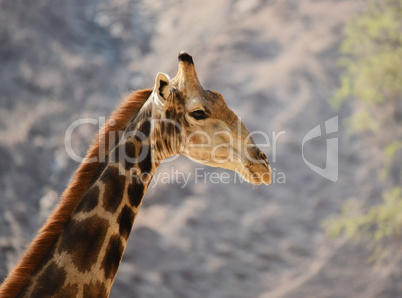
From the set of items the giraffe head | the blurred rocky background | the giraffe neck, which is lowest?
the giraffe neck

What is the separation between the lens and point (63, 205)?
88.6 inches

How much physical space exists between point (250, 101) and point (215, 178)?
7.05 feet

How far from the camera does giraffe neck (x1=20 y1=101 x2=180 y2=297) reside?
214 centimetres

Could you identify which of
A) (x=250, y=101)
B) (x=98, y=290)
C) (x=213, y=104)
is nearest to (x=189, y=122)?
(x=213, y=104)

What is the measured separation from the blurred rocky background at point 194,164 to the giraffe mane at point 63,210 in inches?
246

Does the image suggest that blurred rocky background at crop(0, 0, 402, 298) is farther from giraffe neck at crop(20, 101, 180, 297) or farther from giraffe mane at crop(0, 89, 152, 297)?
giraffe neck at crop(20, 101, 180, 297)

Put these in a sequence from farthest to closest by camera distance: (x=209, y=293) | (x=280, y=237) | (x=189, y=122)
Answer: (x=280, y=237) < (x=209, y=293) < (x=189, y=122)

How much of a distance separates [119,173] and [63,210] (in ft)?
1.04

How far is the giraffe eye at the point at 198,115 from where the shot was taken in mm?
2408

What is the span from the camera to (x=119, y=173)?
2.35 metres

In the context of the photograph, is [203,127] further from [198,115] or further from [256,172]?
[256,172]

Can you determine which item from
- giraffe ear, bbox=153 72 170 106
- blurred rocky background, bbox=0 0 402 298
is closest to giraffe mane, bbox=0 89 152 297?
giraffe ear, bbox=153 72 170 106

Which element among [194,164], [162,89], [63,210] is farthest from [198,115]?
[194,164]

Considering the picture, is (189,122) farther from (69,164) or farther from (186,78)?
(69,164)
